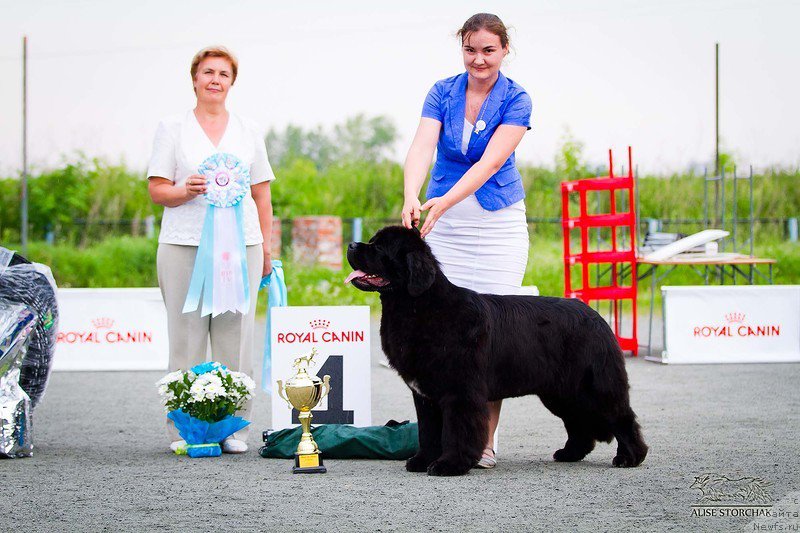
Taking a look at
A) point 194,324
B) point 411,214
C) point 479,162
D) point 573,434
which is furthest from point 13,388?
point 573,434

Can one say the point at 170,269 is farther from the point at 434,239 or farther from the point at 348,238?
the point at 348,238

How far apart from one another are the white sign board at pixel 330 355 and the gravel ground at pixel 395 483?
1.27 feet

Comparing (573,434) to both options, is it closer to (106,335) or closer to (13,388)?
(13,388)

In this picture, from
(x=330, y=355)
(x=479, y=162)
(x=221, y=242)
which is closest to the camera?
(x=479, y=162)

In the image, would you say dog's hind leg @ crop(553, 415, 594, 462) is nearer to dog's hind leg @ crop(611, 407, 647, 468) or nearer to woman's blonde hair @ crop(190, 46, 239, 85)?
dog's hind leg @ crop(611, 407, 647, 468)

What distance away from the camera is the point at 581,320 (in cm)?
394

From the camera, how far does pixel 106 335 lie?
8.34 metres

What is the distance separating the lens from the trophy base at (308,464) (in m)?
3.97

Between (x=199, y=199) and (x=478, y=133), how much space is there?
134 centimetres

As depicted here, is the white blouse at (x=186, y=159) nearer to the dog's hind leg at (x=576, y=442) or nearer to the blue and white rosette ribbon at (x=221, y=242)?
the blue and white rosette ribbon at (x=221, y=242)

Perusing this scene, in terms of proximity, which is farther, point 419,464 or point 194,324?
point 194,324

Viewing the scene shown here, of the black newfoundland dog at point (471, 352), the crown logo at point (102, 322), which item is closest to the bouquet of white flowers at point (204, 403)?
the black newfoundland dog at point (471, 352)

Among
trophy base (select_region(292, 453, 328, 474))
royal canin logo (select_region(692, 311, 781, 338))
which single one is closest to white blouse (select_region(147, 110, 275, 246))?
trophy base (select_region(292, 453, 328, 474))

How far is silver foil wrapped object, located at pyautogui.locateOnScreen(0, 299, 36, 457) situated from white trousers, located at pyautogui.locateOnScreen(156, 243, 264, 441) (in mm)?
635
